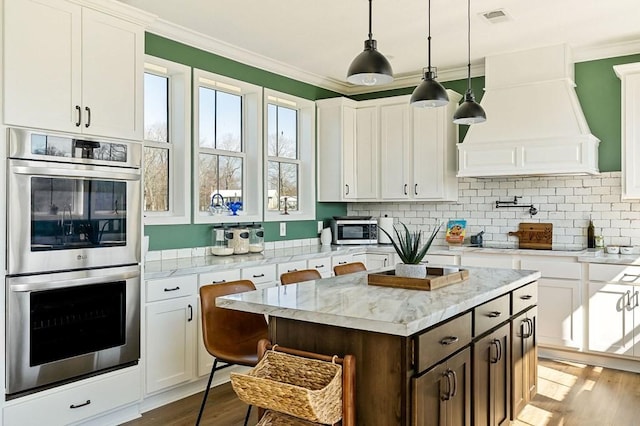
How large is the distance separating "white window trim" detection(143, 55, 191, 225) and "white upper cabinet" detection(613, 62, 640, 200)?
3.60 meters

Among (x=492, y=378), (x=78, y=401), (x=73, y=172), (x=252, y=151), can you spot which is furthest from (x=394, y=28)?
(x=78, y=401)

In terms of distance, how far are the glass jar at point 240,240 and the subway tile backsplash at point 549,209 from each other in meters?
2.15

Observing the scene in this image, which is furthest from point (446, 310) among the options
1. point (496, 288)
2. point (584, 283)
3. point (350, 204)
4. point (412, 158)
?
point (350, 204)

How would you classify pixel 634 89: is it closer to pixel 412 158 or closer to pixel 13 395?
pixel 412 158

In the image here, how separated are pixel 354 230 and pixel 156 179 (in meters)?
2.30

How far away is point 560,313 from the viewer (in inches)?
182

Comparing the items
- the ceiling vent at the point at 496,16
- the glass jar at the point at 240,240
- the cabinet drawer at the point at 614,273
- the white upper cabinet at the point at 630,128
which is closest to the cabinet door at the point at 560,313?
the cabinet drawer at the point at 614,273

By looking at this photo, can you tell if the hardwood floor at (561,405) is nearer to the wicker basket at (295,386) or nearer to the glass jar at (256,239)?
the glass jar at (256,239)

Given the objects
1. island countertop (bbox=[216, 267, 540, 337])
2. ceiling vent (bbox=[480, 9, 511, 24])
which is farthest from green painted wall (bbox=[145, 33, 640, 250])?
island countertop (bbox=[216, 267, 540, 337])

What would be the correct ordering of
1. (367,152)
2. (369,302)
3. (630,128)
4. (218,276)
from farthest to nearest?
(367,152)
(630,128)
(218,276)
(369,302)

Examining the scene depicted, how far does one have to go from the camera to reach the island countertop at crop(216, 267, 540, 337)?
203 cm

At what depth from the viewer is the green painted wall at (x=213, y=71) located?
4.21 m

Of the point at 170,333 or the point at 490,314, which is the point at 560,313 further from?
the point at 170,333

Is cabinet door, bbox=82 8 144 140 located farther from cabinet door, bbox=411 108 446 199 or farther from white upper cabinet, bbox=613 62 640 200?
white upper cabinet, bbox=613 62 640 200
